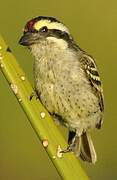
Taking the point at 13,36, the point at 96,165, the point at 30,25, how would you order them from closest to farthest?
1. the point at 30,25
2. the point at 96,165
3. the point at 13,36

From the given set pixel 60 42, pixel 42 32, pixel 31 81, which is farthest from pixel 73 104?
pixel 31 81

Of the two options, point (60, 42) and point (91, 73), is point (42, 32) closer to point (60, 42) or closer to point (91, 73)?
point (60, 42)

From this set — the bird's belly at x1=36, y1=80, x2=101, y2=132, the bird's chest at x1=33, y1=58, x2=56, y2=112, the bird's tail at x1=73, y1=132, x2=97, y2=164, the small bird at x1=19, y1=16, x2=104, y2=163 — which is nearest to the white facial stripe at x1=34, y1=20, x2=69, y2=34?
the small bird at x1=19, y1=16, x2=104, y2=163

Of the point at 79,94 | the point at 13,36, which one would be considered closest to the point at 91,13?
the point at 13,36

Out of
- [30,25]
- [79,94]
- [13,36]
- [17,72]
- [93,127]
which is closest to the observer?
[17,72]

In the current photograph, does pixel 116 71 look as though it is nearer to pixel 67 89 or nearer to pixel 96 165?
pixel 96 165

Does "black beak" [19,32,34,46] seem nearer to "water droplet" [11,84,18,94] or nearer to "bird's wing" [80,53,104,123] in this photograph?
"bird's wing" [80,53,104,123]

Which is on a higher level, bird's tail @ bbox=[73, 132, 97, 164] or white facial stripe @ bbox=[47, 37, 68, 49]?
white facial stripe @ bbox=[47, 37, 68, 49]

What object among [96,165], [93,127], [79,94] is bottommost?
[96,165]
